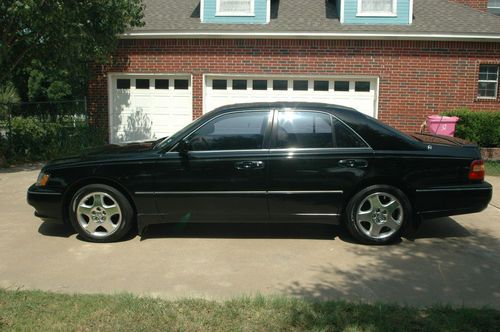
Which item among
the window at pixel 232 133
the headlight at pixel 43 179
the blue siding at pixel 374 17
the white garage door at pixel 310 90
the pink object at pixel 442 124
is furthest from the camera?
the blue siding at pixel 374 17

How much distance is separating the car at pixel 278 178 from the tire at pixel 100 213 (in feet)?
0.04

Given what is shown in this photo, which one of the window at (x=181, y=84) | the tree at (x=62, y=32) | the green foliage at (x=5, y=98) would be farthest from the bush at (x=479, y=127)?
the green foliage at (x=5, y=98)

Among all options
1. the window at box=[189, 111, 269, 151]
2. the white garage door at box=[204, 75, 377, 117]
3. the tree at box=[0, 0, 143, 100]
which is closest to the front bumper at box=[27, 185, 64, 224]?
the window at box=[189, 111, 269, 151]

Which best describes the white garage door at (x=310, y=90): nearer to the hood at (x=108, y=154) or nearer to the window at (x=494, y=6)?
the hood at (x=108, y=154)

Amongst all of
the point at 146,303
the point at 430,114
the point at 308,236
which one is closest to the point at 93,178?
the point at 146,303

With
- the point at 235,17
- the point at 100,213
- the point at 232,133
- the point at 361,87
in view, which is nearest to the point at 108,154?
the point at 100,213

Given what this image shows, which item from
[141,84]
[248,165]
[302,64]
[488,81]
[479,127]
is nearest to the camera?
[248,165]

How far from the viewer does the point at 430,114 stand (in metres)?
13.1

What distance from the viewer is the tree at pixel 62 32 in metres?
10.1

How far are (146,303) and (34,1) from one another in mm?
7824

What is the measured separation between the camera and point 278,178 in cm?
532

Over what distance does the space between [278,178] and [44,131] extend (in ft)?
31.5

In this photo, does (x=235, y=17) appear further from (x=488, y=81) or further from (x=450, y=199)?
(x=450, y=199)

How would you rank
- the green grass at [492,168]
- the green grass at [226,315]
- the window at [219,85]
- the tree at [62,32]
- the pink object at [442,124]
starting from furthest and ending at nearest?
the window at [219,85] → the pink object at [442,124] → the green grass at [492,168] → the tree at [62,32] → the green grass at [226,315]
